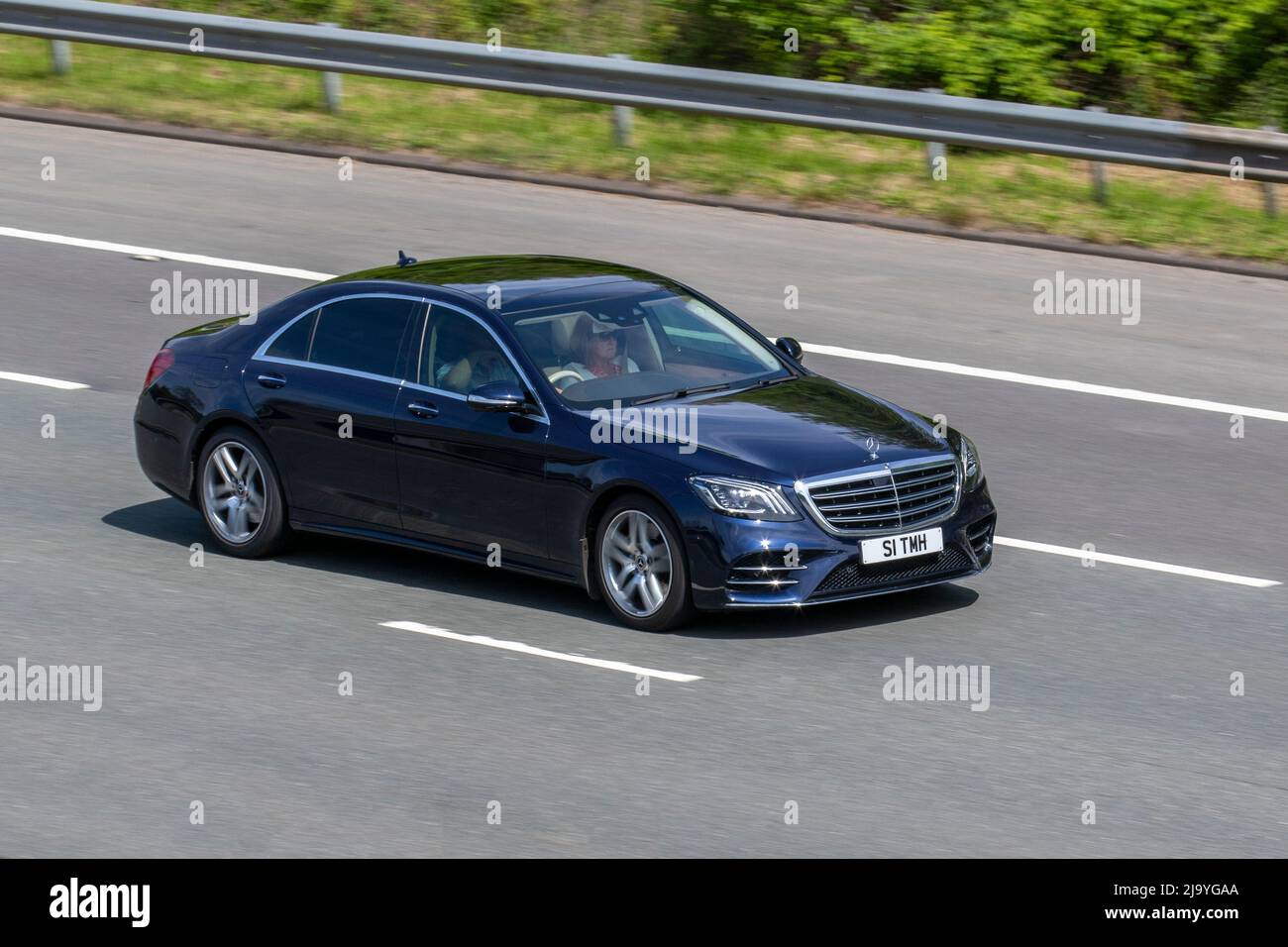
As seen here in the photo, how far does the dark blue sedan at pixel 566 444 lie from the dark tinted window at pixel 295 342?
12 millimetres

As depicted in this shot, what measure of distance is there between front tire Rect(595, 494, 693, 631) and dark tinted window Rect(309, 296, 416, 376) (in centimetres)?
166

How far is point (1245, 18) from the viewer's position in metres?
20.3

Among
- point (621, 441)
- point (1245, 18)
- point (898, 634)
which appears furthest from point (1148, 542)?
point (1245, 18)

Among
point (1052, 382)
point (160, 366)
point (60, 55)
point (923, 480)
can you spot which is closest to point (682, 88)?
point (1052, 382)

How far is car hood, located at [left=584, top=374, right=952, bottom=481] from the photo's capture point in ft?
31.1

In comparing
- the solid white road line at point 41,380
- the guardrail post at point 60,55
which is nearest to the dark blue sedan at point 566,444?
the solid white road line at point 41,380

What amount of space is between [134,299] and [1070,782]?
10082mm

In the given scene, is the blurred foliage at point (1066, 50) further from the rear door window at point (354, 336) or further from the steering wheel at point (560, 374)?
the steering wheel at point (560, 374)

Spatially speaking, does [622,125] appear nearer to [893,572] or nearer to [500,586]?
[500,586]

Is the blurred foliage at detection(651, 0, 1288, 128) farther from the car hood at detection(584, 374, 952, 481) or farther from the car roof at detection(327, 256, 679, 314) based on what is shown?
the car hood at detection(584, 374, 952, 481)

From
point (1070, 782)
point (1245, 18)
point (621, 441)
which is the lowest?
point (1070, 782)

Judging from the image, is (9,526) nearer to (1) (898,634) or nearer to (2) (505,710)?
(2) (505,710)

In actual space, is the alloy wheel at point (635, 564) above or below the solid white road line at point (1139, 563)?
above

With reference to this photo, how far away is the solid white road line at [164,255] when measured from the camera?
16.4m
